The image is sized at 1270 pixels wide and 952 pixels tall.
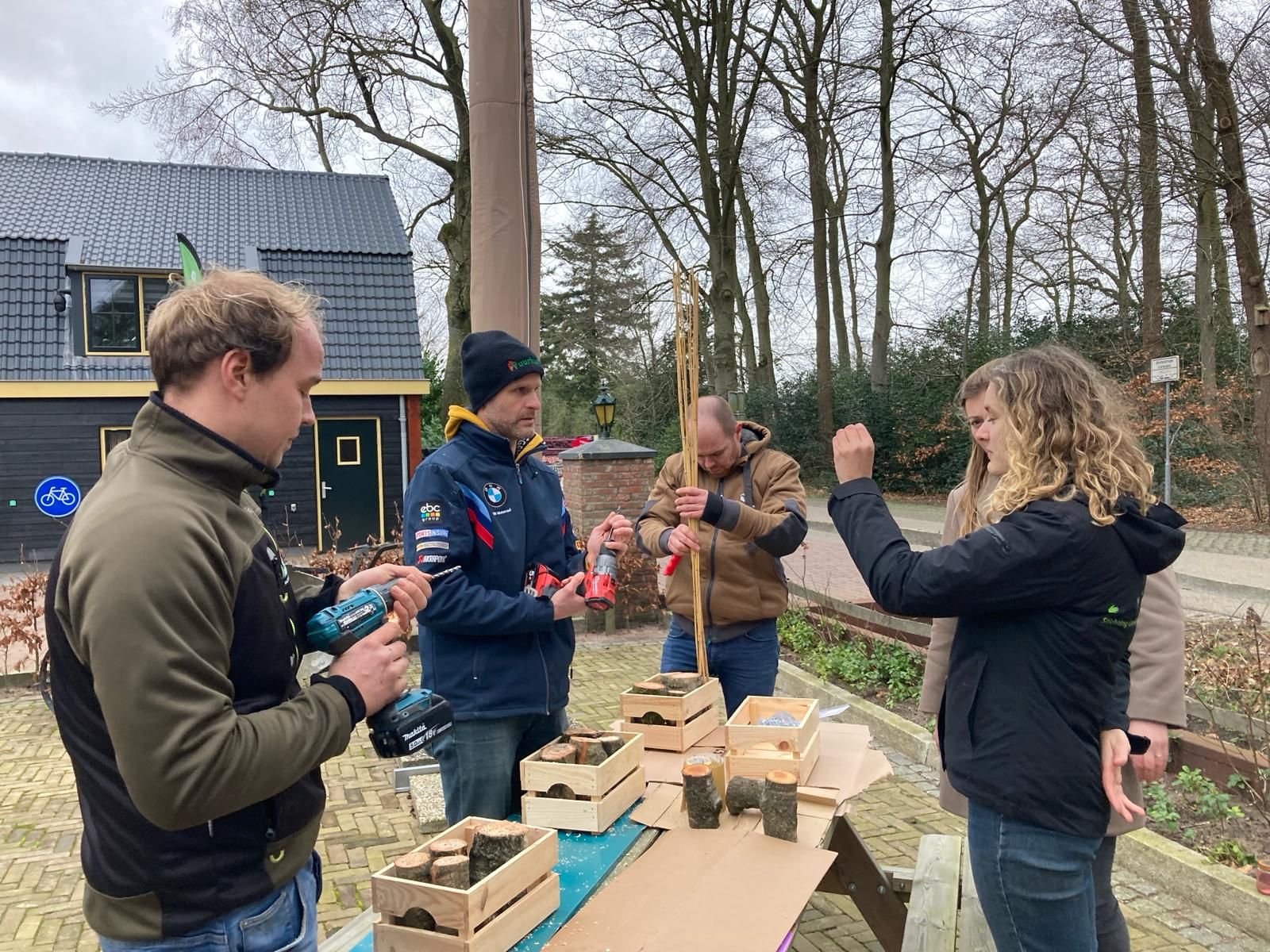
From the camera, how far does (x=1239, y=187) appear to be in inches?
406

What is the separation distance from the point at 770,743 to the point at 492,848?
950 mm

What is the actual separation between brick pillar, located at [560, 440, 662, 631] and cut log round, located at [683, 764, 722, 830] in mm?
5958

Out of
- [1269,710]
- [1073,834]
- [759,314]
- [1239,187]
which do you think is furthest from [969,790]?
[759,314]

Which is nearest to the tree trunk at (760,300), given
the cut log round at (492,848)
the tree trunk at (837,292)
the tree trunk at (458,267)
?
the tree trunk at (837,292)

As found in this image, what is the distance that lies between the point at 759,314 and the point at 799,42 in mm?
5924

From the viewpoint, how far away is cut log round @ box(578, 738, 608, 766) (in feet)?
7.53

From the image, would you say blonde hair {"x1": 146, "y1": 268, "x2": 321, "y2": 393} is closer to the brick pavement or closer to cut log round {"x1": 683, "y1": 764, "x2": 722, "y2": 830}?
cut log round {"x1": 683, "y1": 764, "x2": 722, "y2": 830}

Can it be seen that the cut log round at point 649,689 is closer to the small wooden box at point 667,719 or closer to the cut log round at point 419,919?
the small wooden box at point 667,719

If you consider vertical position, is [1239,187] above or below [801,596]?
above

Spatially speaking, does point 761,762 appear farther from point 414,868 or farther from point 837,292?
point 837,292

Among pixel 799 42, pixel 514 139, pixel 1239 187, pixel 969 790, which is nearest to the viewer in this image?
pixel 969 790

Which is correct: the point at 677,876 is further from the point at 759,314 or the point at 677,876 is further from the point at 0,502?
the point at 759,314

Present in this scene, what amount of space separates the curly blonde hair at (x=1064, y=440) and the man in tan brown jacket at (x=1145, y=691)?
458mm

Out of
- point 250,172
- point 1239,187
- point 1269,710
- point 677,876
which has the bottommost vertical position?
point 1269,710
